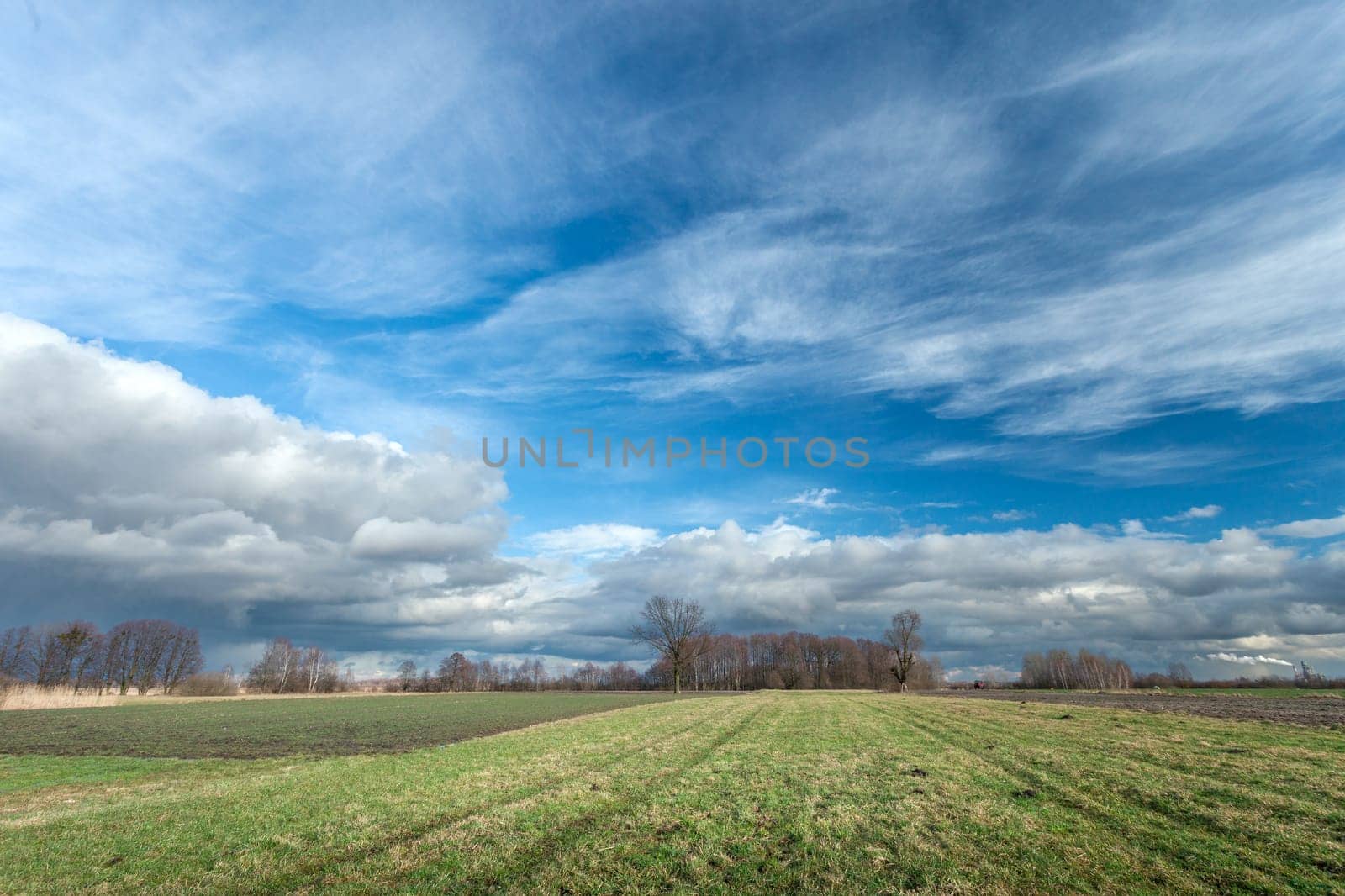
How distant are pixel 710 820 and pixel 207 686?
5509 inches

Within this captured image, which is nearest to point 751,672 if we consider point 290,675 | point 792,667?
point 792,667

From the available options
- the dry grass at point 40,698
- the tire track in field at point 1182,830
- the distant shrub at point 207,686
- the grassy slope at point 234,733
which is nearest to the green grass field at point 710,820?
the tire track in field at point 1182,830

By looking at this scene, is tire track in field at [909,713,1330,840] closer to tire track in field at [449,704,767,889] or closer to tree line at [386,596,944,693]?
tire track in field at [449,704,767,889]

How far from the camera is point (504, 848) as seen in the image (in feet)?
29.1

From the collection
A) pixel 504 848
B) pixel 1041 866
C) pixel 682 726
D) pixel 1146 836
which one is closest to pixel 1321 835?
pixel 1146 836

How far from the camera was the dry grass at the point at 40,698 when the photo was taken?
46.9 m

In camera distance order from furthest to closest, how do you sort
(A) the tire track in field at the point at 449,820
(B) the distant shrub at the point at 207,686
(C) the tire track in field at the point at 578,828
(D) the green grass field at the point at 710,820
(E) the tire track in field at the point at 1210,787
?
(B) the distant shrub at the point at 207,686 → (E) the tire track in field at the point at 1210,787 → (A) the tire track in field at the point at 449,820 → (C) the tire track in field at the point at 578,828 → (D) the green grass field at the point at 710,820

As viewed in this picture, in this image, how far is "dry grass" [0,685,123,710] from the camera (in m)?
46.9

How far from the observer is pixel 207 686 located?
114 m

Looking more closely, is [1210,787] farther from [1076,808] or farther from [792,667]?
[792,667]

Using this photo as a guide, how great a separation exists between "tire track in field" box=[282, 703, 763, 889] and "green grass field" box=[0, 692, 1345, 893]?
56 millimetres

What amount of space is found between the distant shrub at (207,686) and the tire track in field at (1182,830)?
439ft

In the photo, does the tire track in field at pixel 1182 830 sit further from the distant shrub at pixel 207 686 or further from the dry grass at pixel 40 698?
the distant shrub at pixel 207 686

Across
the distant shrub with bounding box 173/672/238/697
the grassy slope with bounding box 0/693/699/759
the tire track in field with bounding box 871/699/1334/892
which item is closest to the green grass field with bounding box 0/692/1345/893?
the tire track in field with bounding box 871/699/1334/892
